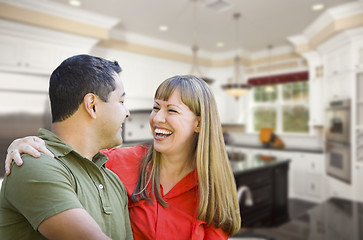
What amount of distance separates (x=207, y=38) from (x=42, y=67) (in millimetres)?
2879

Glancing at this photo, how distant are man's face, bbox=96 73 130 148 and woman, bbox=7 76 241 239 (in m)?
0.24

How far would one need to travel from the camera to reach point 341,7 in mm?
3641

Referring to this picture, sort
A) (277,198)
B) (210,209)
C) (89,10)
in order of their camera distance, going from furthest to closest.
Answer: (89,10)
(277,198)
(210,209)

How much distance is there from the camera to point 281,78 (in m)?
5.68

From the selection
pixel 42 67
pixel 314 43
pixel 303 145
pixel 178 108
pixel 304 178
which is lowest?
pixel 304 178

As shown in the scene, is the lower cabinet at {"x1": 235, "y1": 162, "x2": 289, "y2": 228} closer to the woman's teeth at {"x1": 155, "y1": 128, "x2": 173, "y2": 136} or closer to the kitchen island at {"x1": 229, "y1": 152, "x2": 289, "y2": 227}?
the kitchen island at {"x1": 229, "y1": 152, "x2": 289, "y2": 227}

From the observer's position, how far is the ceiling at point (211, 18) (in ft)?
11.7

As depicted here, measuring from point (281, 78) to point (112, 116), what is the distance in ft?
18.2

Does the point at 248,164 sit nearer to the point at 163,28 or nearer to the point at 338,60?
the point at 338,60

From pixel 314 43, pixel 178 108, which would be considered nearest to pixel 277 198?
pixel 314 43

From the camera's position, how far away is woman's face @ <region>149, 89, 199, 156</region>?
95cm

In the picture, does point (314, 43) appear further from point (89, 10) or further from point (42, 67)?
point (42, 67)

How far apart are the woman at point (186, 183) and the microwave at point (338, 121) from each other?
3577 millimetres

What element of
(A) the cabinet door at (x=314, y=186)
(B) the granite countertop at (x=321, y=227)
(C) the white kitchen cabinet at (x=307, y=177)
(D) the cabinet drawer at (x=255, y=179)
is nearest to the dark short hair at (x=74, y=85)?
(B) the granite countertop at (x=321, y=227)
